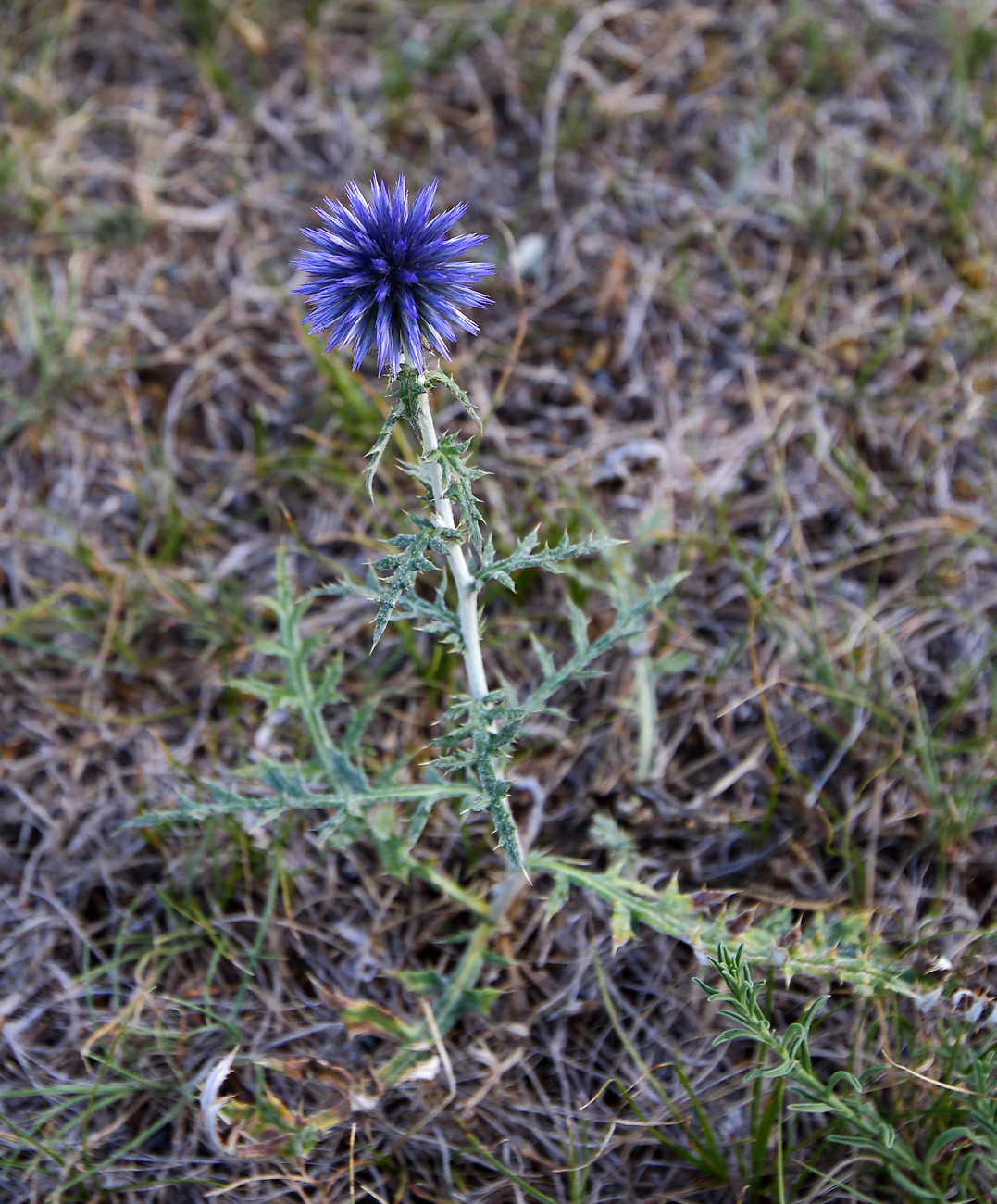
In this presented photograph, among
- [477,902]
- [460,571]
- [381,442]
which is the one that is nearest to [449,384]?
[381,442]

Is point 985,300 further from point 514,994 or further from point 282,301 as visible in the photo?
point 514,994

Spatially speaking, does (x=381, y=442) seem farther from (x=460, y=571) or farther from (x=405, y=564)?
(x=460, y=571)

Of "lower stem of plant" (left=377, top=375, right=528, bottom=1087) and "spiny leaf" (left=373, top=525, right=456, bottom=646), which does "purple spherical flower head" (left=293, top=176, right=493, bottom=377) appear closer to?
"lower stem of plant" (left=377, top=375, right=528, bottom=1087)

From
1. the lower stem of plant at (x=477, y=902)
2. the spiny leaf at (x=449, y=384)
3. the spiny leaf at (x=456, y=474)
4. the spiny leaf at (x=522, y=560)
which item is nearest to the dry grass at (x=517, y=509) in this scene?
the lower stem of plant at (x=477, y=902)

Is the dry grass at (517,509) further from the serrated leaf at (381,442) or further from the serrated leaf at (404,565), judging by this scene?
the serrated leaf at (381,442)

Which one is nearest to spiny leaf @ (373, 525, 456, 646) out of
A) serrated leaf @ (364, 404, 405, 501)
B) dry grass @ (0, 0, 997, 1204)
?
serrated leaf @ (364, 404, 405, 501)

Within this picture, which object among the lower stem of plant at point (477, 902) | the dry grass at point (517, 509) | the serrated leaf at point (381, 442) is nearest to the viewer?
the serrated leaf at point (381, 442)
